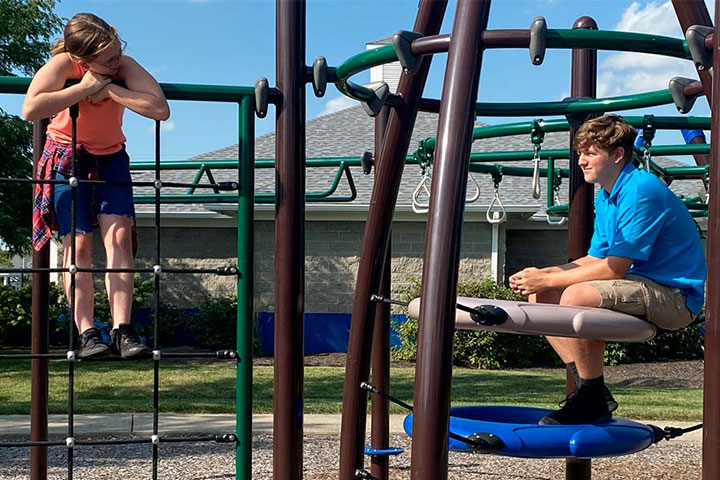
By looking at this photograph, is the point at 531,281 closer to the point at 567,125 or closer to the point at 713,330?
the point at 713,330

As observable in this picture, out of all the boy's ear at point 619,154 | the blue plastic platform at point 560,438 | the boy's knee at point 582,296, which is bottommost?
the blue plastic platform at point 560,438

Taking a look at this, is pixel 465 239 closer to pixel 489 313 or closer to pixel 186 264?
pixel 186 264

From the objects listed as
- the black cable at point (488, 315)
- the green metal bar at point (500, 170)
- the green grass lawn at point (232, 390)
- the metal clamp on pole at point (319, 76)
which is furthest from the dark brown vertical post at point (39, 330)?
the green grass lawn at point (232, 390)

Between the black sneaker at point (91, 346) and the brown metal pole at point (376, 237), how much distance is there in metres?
0.99

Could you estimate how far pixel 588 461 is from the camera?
14.0 feet

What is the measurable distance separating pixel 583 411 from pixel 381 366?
1517 mm

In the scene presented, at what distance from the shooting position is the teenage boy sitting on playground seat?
10.4 ft

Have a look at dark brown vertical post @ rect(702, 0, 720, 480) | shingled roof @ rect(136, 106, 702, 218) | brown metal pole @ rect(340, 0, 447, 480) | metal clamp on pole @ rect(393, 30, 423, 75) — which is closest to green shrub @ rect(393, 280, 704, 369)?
shingled roof @ rect(136, 106, 702, 218)

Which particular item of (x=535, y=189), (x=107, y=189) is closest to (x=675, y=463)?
(x=535, y=189)

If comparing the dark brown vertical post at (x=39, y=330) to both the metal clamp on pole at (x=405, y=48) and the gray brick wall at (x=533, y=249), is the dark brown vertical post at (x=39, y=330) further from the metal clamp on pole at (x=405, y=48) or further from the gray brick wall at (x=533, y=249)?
the gray brick wall at (x=533, y=249)

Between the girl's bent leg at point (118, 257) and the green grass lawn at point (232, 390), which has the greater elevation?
the girl's bent leg at point (118, 257)

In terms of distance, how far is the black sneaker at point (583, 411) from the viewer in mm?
3348

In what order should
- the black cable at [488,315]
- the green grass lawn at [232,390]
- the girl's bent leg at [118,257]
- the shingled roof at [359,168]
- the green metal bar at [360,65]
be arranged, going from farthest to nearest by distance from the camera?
the shingled roof at [359,168] → the green grass lawn at [232,390] → the girl's bent leg at [118,257] → the green metal bar at [360,65] → the black cable at [488,315]

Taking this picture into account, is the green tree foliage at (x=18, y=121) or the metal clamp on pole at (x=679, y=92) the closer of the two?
the metal clamp on pole at (x=679, y=92)
